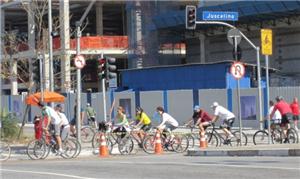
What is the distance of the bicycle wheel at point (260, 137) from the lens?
78.4 feet

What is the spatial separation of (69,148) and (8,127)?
7518mm

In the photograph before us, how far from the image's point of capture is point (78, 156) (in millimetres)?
22234

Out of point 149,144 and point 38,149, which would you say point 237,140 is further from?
point 38,149

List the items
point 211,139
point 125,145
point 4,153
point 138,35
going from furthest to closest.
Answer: point 138,35 → point 211,139 → point 125,145 → point 4,153

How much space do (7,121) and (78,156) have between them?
7333 mm

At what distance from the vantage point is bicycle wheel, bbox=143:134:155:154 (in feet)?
74.2

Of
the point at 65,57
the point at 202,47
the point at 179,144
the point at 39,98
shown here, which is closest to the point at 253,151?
the point at 179,144

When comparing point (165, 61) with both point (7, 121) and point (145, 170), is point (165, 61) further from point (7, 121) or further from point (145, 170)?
point (145, 170)

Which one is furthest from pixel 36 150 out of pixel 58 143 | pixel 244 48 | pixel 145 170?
pixel 244 48

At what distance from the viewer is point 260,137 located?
2430 cm

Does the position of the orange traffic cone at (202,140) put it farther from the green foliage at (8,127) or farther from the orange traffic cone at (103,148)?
the green foliage at (8,127)

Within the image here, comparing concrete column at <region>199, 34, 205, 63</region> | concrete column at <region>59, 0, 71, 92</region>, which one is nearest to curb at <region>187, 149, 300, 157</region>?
concrete column at <region>59, 0, 71, 92</region>

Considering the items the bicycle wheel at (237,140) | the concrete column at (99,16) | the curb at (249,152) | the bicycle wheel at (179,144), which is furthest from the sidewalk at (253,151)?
the concrete column at (99,16)

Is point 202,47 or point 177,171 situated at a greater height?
point 202,47
